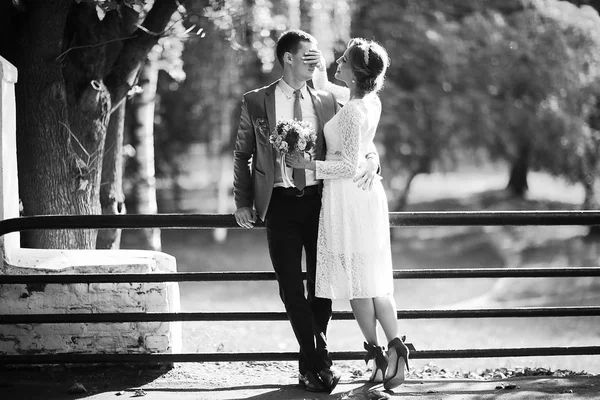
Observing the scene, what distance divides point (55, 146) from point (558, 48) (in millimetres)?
14957

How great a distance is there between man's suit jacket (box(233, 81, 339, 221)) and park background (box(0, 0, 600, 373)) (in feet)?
11.2

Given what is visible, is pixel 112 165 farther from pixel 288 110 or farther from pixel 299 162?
pixel 299 162

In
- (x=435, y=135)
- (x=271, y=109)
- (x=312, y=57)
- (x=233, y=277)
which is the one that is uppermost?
(x=435, y=135)

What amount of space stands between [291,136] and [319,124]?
1.70 feet

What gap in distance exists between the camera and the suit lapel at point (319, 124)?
5.19m

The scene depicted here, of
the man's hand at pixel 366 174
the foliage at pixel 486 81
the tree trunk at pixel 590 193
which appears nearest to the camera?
the man's hand at pixel 366 174

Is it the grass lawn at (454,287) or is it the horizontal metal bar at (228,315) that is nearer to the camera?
the horizontal metal bar at (228,315)

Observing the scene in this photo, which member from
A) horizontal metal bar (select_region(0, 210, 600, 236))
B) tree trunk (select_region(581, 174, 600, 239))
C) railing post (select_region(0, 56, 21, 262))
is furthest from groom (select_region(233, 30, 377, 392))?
tree trunk (select_region(581, 174, 600, 239))

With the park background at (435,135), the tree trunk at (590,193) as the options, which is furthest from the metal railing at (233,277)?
the tree trunk at (590,193)

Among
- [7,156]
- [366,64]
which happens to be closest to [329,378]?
[366,64]

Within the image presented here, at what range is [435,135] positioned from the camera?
A: 1942 cm

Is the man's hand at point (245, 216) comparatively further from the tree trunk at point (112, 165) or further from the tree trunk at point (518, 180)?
the tree trunk at point (518, 180)

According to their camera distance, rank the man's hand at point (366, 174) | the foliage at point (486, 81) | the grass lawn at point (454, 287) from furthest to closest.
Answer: the foliage at point (486, 81) → the grass lawn at point (454, 287) → the man's hand at point (366, 174)

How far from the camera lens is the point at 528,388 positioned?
5.37 metres
